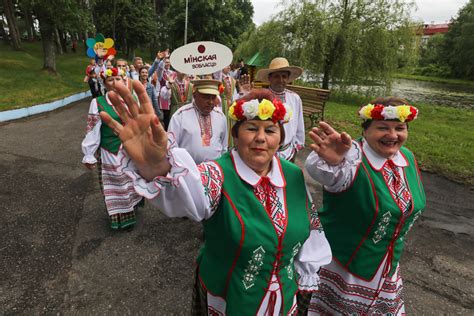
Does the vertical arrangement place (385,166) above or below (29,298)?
above

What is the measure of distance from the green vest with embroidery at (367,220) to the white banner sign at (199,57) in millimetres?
1770

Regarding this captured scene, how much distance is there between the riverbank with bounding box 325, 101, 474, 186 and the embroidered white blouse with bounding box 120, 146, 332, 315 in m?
5.08

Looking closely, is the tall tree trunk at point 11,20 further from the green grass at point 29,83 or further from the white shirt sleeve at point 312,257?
the white shirt sleeve at point 312,257

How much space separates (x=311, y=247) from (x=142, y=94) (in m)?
1.28

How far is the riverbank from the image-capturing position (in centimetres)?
591

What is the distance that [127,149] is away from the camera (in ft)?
3.66

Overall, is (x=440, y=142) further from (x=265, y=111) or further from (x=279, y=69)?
(x=265, y=111)

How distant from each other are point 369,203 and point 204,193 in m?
1.10

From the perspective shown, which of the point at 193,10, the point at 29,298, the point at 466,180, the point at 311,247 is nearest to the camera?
the point at 311,247

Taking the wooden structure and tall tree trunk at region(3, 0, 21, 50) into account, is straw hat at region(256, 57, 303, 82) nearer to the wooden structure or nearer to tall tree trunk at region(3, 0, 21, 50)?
the wooden structure

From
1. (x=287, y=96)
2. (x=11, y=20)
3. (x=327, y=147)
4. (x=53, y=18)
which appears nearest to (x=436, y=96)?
(x=287, y=96)

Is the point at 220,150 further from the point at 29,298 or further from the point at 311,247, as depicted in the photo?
the point at 29,298

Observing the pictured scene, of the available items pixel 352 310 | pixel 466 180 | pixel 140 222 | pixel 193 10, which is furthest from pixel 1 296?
pixel 193 10

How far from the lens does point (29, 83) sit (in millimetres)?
12844
